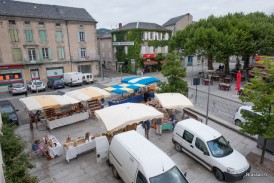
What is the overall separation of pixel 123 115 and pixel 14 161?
5.40 metres

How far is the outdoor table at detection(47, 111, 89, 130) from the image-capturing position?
43.8 feet

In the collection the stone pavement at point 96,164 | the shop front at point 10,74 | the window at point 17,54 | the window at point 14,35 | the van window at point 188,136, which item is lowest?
the stone pavement at point 96,164

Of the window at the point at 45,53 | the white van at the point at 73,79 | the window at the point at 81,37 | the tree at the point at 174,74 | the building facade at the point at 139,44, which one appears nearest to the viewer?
the tree at the point at 174,74

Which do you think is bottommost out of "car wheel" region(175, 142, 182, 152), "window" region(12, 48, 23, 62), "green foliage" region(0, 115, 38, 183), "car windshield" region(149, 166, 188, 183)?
"car wheel" region(175, 142, 182, 152)

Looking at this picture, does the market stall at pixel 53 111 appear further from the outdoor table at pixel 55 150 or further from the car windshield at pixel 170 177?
the car windshield at pixel 170 177

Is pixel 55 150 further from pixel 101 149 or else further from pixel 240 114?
pixel 240 114

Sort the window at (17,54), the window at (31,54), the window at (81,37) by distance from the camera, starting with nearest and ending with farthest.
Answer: the window at (17,54)
the window at (31,54)
the window at (81,37)

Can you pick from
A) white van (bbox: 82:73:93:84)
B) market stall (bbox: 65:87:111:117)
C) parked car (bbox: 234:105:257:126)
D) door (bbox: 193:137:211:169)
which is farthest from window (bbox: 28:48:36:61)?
parked car (bbox: 234:105:257:126)

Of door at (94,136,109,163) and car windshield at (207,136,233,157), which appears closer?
car windshield at (207,136,233,157)

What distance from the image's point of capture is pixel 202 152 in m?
8.71

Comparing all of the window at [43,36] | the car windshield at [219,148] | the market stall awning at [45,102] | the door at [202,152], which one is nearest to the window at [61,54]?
the window at [43,36]

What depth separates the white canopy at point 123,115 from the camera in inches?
388

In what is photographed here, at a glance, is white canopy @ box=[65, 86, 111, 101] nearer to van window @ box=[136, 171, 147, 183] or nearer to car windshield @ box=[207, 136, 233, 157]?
van window @ box=[136, 171, 147, 183]

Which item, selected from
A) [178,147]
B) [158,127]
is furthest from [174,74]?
[178,147]
